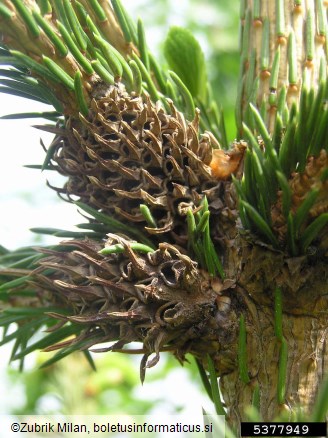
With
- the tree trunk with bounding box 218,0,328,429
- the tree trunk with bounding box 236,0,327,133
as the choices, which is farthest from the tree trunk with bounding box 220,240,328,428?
the tree trunk with bounding box 236,0,327,133

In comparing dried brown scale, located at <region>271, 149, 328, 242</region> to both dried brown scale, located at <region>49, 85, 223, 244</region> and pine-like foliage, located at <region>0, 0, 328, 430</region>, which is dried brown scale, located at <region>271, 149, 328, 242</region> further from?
dried brown scale, located at <region>49, 85, 223, 244</region>

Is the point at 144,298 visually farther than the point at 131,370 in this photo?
No

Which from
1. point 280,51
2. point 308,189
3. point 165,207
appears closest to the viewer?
point 308,189

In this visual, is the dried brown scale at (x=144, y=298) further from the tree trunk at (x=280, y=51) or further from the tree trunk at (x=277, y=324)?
the tree trunk at (x=280, y=51)

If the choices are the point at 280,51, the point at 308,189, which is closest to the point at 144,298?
the point at 308,189

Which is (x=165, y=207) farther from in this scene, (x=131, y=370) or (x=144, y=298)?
(x=131, y=370)

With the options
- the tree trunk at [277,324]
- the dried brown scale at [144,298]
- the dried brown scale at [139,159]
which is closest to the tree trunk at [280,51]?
the tree trunk at [277,324]
